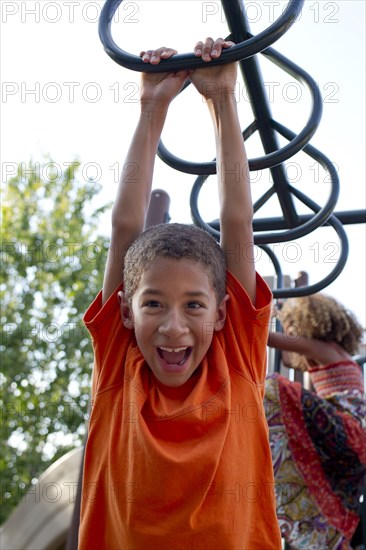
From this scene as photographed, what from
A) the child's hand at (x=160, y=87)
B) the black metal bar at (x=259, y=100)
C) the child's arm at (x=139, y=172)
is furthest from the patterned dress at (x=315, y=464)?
the child's hand at (x=160, y=87)

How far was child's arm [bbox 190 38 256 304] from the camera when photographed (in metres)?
1.58

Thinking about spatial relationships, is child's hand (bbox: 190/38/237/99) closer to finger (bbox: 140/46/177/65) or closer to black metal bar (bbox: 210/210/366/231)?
finger (bbox: 140/46/177/65)

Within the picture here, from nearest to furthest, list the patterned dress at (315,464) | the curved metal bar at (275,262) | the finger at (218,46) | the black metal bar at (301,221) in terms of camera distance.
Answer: the finger at (218,46) → the black metal bar at (301,221) → the patterned dress at (315,464) → the curved metal bar at (275,262)

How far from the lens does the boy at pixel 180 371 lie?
4.53ft

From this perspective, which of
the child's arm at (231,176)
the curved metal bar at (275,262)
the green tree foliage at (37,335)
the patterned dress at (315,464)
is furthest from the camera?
the green tree foliage at (37,335)

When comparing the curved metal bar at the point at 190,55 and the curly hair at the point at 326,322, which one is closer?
the curved metal bar at the point at 190,55

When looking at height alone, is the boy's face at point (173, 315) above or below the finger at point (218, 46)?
below

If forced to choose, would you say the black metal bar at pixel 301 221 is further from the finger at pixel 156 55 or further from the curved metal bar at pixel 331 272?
the finger at pixel 156 55

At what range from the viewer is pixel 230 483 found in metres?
1.41

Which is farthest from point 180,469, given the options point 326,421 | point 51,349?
point 51,349

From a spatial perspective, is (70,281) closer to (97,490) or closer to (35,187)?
(35,187)

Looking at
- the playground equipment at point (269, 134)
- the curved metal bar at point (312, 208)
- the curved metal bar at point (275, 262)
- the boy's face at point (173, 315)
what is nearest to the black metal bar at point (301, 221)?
the playground equipment at point (269, 134)

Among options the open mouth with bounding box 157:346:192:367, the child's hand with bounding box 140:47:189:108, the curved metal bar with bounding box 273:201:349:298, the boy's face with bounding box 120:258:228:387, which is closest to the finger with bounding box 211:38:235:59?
the child's hand with bounding box 140:47:189:108

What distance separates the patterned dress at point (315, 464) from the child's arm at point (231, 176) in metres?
1.14
